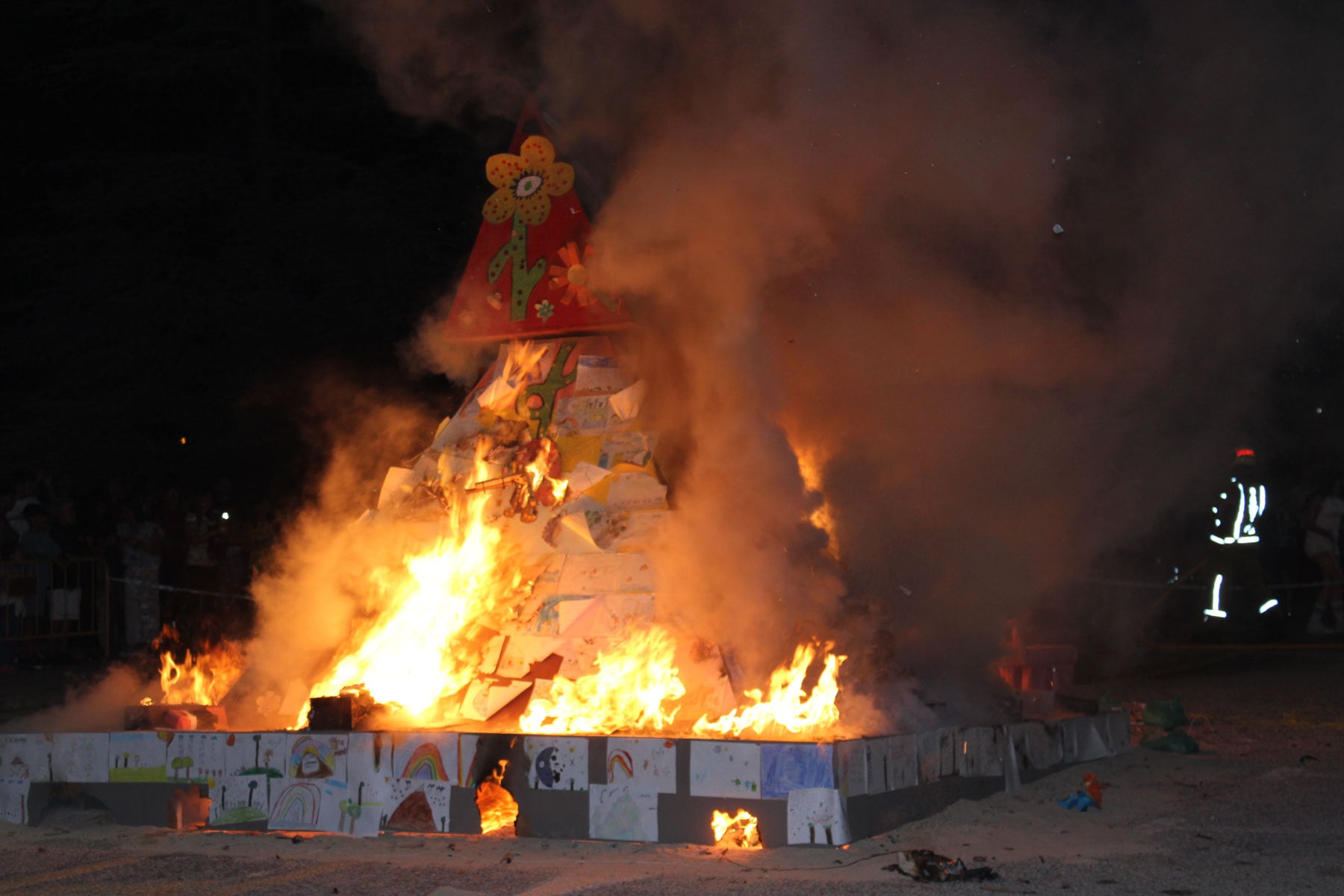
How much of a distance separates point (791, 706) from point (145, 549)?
761cm

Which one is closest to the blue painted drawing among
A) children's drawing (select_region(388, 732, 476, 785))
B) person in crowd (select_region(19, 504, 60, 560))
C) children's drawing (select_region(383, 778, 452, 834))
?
children's drawing (select_region(388, 732, 476, 785))

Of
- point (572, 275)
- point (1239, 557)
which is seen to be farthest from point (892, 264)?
point (1239, 557)

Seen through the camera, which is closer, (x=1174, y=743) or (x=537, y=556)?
(x=537, y=556)

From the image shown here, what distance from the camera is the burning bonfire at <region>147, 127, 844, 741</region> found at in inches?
223

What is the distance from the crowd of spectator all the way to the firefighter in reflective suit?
A: 798cm

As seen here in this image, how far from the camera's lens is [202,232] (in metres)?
14.6

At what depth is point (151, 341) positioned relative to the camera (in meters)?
13.5

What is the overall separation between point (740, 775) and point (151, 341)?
10646 millimetres

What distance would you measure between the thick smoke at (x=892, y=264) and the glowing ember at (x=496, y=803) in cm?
110

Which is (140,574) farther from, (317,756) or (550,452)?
(317,756)

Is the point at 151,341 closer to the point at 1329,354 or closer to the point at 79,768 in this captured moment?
the point at 79,768

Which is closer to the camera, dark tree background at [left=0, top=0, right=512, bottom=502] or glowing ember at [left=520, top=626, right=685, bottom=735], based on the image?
glowing ember at [left=520, top=626, right=685, bottom=735]

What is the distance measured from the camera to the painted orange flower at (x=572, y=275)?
22.6 ft

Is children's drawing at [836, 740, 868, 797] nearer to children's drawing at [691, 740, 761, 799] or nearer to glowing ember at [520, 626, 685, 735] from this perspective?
children's drawing at [691, 740, 761, 799]
